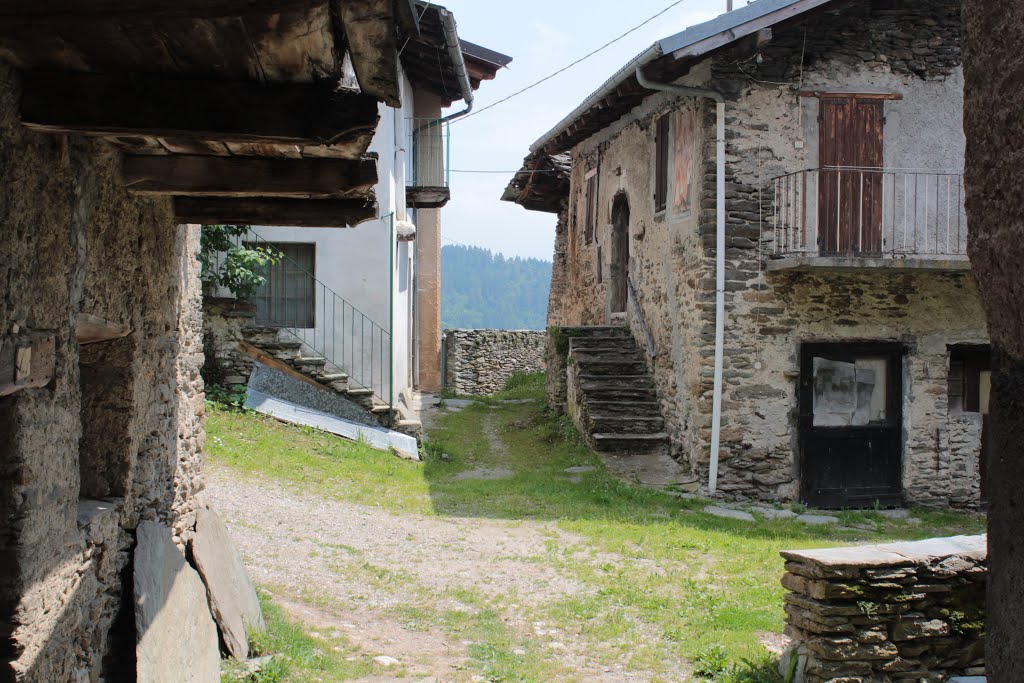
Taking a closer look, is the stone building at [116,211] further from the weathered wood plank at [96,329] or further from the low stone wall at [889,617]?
the low stone wall at [889,617]

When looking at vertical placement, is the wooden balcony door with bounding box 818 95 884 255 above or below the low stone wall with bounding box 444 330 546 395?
above

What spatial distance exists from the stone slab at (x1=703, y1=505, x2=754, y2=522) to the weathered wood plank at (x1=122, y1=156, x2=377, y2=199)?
696cm

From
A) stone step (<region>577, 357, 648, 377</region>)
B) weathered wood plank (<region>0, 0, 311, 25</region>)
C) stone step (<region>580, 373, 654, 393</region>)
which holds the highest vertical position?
weathered wood plank (<region>0, 0, 311, 25</region>)

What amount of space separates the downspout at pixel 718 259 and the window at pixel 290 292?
5466mm

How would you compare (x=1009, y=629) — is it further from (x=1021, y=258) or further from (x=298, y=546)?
(x=298, y=546)

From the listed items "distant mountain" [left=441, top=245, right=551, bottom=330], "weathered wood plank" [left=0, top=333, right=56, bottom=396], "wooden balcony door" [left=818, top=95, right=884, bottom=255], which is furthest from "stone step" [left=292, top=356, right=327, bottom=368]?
"distant mountain" [left=441, top=245, right=551, bottom=330]

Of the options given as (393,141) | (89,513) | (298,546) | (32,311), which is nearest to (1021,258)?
(32,311)

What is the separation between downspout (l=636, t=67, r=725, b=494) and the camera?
10.6 meters

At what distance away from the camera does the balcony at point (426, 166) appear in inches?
619

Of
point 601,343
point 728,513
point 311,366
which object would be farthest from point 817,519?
point 311,366

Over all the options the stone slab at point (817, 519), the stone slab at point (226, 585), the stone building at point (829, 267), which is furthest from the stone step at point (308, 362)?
the stone slab at point (226, 585)

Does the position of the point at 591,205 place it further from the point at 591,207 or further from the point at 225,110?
the point at 225,110

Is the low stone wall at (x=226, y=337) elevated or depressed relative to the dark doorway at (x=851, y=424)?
elevated

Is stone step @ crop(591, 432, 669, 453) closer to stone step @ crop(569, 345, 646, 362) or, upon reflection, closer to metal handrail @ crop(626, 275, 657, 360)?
metal handrail @ crop(626, 275, 657, 360)
